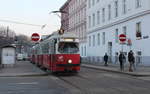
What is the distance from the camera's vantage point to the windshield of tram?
73.8 ft

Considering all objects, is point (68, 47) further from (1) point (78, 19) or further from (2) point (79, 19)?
(1) point (78, 19)

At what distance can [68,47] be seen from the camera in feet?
74.7

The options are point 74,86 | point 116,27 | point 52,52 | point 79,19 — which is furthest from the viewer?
point 79,19

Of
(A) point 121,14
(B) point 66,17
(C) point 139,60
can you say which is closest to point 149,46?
(C) point 139,60

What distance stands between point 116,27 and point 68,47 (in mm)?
22137

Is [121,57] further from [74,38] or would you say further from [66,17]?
[66,17]

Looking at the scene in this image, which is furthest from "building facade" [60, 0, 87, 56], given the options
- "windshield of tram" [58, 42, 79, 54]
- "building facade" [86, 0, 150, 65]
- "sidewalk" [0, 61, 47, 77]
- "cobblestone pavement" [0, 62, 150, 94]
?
"cobblestone pavement" [0, 62, 150, 94]

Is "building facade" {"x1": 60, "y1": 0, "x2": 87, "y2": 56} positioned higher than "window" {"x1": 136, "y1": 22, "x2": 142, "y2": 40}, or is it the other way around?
"building facade" {"x1": 60, "y1": 0, "x2": 87, "y2": 56}

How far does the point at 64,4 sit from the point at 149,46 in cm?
5923

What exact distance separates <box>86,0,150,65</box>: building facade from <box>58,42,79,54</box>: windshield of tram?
11052mm

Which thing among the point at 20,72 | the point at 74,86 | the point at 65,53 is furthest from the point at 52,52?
the point at 74,86

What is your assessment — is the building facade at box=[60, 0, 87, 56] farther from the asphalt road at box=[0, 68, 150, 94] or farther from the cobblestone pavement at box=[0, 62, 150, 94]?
the asphalt road at box=[0, 68, 150, 94]

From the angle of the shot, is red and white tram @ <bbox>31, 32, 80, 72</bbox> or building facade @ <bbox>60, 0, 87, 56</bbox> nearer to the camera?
red and white tram @ <bbox>31, 32, 80, 72</bbox>

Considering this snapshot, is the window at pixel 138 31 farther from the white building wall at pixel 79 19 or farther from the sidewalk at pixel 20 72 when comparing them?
the white building wall at pixel 79 19
